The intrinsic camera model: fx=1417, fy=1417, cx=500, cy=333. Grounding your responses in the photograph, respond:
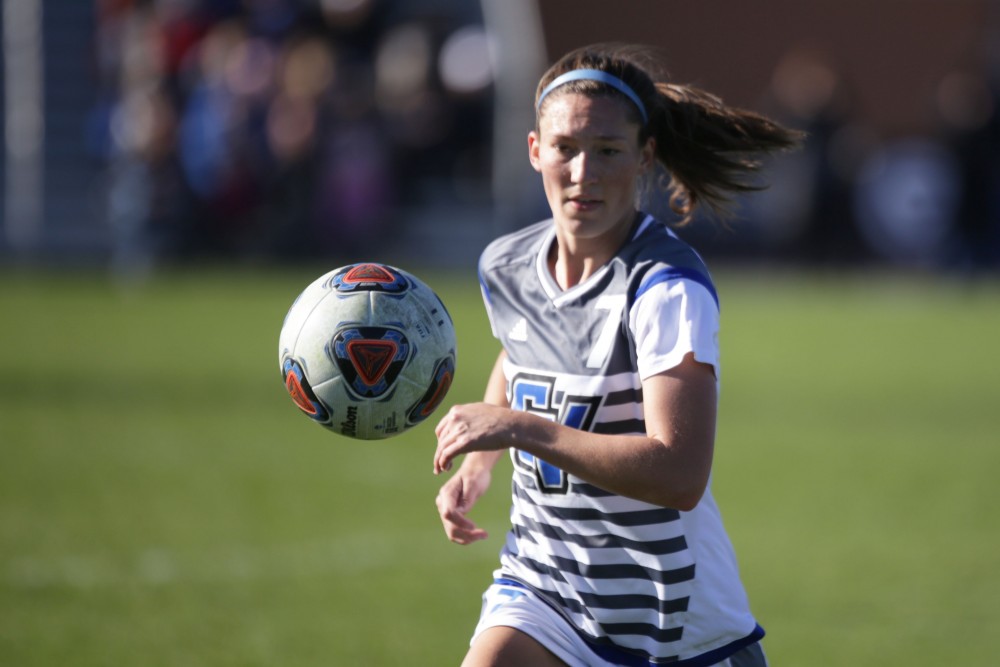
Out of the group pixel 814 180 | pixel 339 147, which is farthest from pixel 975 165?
pixel 339 147

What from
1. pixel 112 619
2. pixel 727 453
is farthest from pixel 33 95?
pixel 112 619

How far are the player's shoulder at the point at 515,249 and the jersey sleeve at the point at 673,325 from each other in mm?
583

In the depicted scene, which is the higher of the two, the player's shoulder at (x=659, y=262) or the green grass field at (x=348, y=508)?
the player's shoulder at (x=659, y=262)

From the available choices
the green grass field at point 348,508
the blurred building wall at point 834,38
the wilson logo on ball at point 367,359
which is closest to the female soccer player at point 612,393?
the wilson logo on ball at point 367,359

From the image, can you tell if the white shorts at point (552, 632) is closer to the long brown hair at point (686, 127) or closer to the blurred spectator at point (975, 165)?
the long brown hair at point (686, 127)

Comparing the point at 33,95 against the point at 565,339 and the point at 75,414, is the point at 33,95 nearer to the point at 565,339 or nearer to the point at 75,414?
the point at 75,414

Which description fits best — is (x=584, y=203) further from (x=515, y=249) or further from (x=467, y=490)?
(x=467, y=490)

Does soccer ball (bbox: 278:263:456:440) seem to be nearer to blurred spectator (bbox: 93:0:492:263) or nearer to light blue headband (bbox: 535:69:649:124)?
light blue headband (bbox: 535:69:649:124)

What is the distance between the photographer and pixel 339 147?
2119 cm

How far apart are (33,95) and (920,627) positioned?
1863cm

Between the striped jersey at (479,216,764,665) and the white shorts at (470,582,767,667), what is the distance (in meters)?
0.03

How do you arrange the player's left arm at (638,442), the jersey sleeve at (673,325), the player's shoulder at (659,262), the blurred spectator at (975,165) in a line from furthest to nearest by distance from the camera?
the blurred spectator at (975,165) → the player's shoulder at (659,262) → the jersey sleeve at (673,325) → the player's left arm at (638,442)

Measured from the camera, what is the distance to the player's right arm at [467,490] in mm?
4242

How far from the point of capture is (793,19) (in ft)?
87.2
